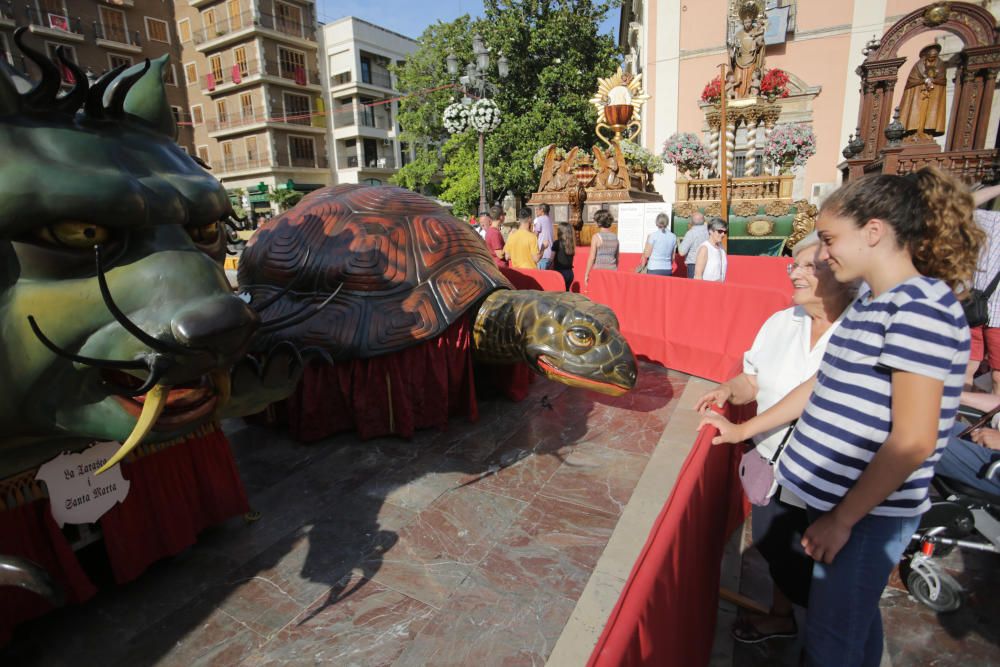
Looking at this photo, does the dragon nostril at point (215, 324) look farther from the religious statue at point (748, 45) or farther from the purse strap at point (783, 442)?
the religious statue at point (748, 45)

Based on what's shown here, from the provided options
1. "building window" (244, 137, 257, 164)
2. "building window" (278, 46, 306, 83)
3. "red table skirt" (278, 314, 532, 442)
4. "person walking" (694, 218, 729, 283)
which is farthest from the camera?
"building window" (244, 137, 257, 164)

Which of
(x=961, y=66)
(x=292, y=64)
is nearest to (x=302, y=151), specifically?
(x=292, y=64)

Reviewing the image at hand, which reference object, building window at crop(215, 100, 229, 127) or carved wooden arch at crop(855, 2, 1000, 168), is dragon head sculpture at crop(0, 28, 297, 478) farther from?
building window at crop(215, 100, 229, 127)

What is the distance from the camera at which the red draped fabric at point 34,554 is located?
6.24 feet

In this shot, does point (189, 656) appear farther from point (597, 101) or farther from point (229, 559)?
point (597, 101)

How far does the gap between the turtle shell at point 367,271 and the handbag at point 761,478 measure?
2.27m

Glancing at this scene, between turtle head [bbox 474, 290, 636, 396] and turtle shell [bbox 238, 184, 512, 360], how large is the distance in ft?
0.93

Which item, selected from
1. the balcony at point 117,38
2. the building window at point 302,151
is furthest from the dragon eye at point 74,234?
the building window at point 302,151

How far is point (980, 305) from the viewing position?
12.0ft

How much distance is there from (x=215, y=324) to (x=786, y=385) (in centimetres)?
227

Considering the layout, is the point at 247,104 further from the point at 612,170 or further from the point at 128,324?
the point at 128,324

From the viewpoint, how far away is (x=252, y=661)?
1.98 m


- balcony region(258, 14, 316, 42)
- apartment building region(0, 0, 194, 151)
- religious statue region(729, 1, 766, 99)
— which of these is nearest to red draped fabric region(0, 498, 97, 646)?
religious statue region(729, 1, 766, 99)

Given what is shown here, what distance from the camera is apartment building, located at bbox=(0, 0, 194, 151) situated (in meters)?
24.1
